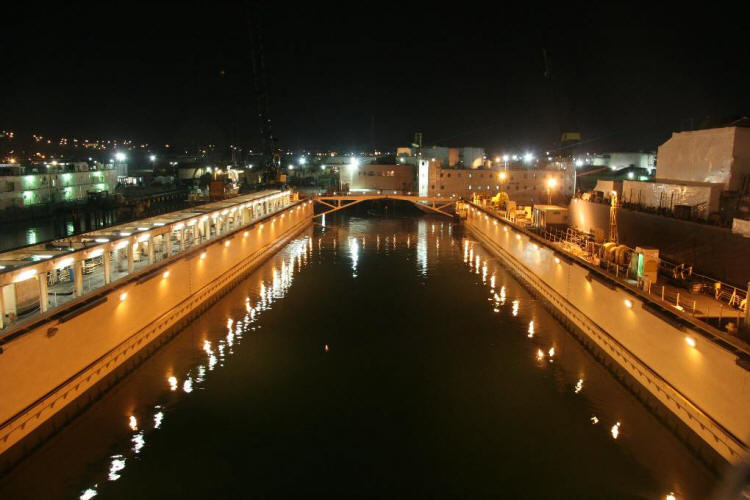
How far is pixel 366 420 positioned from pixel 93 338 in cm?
580

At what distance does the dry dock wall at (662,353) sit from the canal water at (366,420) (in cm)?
54

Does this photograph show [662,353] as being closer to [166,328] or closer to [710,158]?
[710,158]

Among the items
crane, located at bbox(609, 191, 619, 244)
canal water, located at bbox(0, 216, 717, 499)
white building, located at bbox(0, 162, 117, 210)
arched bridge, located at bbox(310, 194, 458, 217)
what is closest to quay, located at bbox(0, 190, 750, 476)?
canal water, located at bbox(0, 216, 717, 499)

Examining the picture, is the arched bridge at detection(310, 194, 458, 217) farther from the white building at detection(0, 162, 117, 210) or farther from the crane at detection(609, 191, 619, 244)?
the crane at detection(609, 191, 619, 244)

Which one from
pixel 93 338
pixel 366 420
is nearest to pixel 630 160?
pixel 366 420

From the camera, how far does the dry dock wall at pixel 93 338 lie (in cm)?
851

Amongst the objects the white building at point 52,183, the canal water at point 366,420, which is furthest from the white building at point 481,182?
the canal water at point 366,420

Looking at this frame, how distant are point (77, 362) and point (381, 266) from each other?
16.3 metres

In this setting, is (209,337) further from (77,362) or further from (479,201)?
(479,201)

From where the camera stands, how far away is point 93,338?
36.2 feet

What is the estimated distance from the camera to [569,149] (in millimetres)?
61719

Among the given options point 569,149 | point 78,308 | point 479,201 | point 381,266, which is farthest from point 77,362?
point 569,149

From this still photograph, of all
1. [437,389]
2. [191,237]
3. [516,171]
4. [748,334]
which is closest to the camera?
[748,334]

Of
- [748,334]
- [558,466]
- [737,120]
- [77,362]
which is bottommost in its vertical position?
[558,466]
